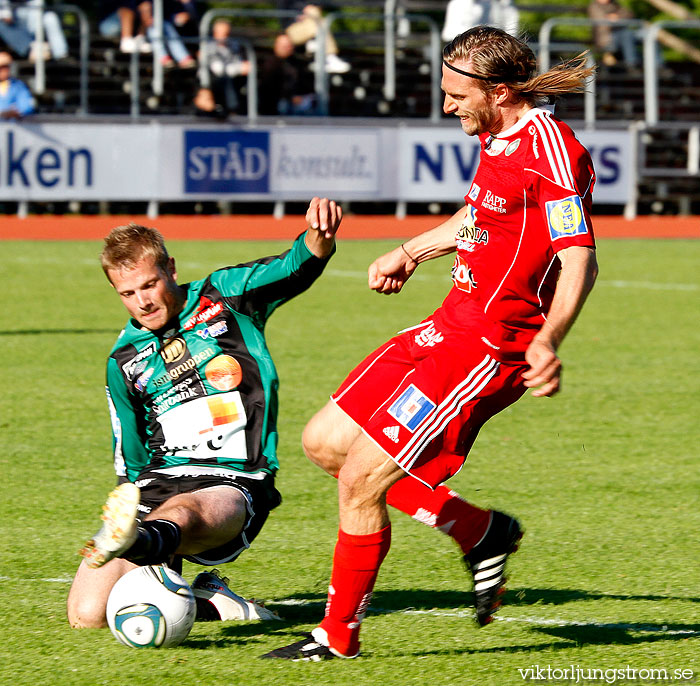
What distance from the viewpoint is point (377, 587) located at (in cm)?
498

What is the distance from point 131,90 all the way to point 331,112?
324 centimetres

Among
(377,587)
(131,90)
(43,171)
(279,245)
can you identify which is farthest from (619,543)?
(131,90)

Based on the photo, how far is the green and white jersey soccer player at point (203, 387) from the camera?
4.57 metres

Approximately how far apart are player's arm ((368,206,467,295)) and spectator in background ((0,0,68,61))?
16.7 metres

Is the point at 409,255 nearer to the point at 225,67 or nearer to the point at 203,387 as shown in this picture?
the point at 203,387

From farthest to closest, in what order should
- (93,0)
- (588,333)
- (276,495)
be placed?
(93,0)
(588,333)
(276,495)

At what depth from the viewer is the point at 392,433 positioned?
160 inches

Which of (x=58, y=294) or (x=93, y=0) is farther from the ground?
(x=93, y=0)

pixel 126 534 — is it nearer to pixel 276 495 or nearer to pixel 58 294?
pixel 276 495

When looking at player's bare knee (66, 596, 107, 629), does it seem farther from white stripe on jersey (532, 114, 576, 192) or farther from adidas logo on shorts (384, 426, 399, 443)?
white stripe on jersey (532, 114, 576, 192)

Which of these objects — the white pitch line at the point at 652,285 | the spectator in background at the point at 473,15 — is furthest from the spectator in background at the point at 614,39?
the white pitch line at the point at 652,285

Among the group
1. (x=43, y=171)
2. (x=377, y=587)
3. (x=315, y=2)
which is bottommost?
(x=377, y=587)

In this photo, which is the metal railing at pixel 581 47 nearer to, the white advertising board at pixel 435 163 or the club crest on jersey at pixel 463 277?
the white advertising board at pixel 435 163

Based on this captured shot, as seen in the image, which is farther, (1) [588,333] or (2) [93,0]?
(2) [93,0]
